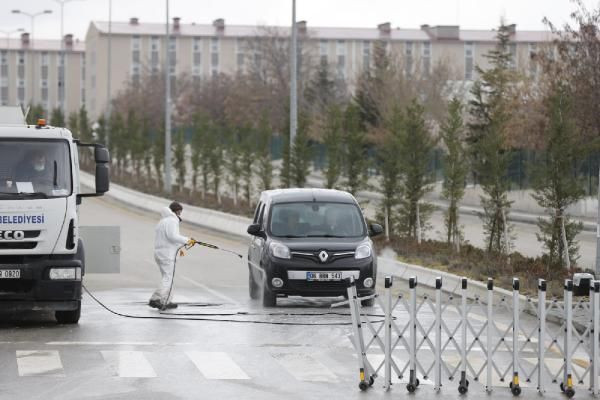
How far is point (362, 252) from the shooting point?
2152cm

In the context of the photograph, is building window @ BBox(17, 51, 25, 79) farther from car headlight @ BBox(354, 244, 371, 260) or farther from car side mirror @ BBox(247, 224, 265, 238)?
car headlight @ BBox(354, 244, 371, 260)

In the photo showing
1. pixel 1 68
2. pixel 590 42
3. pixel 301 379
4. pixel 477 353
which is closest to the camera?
pixel 301 379

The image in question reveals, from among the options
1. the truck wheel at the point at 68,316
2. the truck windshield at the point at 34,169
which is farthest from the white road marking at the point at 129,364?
the truck windshield at the point at 34,169

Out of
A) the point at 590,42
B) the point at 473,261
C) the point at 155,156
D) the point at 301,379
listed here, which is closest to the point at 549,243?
the point at 473,261

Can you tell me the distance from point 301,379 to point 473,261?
555 inches

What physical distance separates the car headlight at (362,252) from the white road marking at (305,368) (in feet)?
17.3

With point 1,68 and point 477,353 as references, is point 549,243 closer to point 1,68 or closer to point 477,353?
point 477,353

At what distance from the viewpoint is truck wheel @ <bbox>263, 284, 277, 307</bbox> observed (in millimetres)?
21422

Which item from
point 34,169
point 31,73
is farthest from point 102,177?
point 31,73

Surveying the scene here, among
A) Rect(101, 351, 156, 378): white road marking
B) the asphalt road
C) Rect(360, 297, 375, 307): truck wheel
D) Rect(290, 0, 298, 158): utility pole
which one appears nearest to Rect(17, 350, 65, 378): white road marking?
the asphalt road

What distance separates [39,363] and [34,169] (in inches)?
161

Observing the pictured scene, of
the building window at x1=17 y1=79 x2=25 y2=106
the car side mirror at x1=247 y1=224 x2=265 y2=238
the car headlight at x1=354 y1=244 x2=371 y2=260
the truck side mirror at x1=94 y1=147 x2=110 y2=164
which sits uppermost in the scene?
the truck side mirror at x1=94 y1=147 x2=110 y2=164

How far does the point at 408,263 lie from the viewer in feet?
93.8

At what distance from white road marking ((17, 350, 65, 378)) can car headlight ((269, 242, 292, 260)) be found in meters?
5.63
